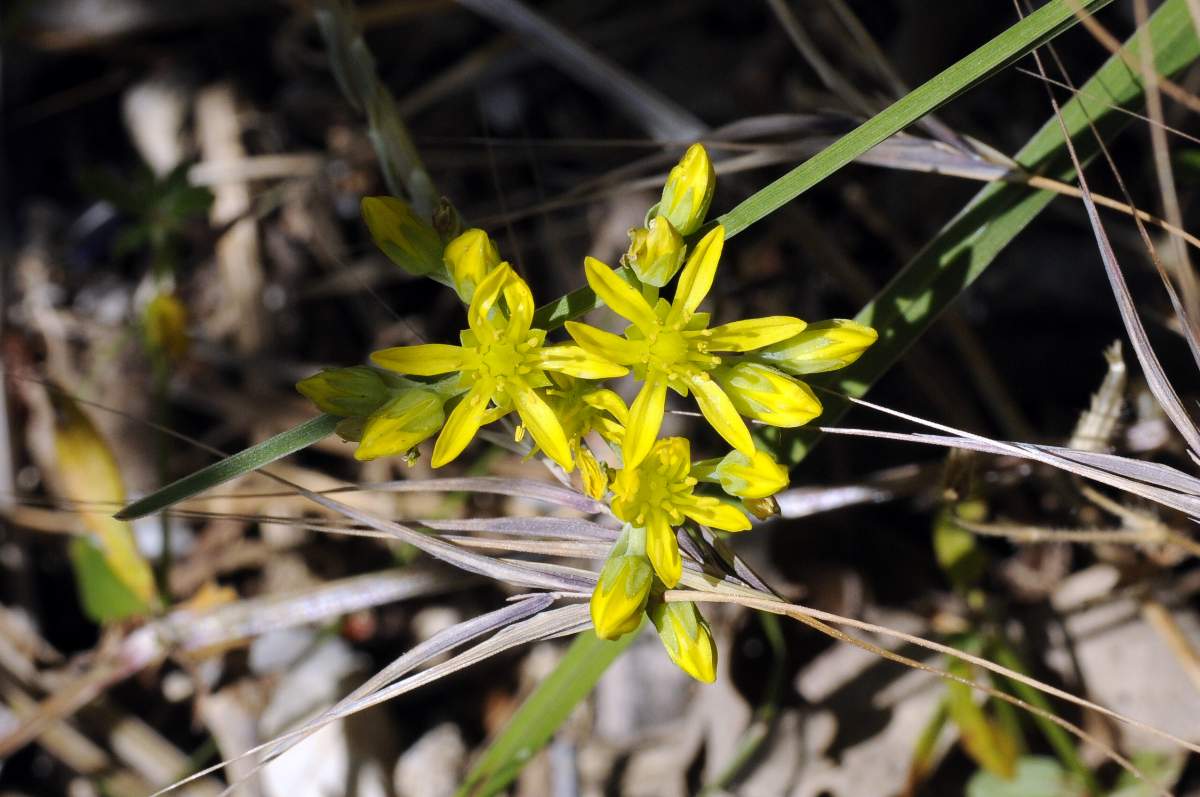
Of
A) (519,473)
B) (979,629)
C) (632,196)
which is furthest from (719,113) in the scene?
(979,629)

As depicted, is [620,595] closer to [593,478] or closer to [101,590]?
[593,478]

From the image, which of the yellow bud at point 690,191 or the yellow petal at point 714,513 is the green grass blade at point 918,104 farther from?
the yellow petal at point 714,513

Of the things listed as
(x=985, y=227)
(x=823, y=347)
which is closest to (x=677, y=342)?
(x=823, y=347)

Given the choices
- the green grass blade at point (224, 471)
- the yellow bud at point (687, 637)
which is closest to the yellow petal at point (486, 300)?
the green grass blade at point (224, 471)

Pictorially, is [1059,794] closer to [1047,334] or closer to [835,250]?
[1047,334]

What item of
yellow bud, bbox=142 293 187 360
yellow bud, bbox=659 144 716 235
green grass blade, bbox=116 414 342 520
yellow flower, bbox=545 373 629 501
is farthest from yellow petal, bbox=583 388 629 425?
yellow bud, bbox=142 293 187 360

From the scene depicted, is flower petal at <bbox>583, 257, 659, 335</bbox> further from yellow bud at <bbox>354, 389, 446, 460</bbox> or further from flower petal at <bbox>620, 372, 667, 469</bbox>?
yellow bud at <bbox>354, 389, 446, 460</bbox>
